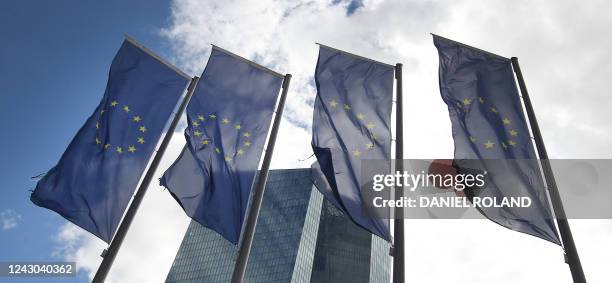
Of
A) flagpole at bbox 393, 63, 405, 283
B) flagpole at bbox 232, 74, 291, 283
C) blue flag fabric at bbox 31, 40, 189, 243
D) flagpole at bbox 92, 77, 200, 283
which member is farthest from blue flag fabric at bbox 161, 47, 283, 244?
flagpole at bbox 393, 63, 405, 283

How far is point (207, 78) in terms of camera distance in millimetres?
14328

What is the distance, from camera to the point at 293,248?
101 m

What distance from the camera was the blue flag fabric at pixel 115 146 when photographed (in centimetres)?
1219

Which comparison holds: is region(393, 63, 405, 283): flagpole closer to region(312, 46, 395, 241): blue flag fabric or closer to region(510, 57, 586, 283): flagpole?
region(312, 46, 395, 241): blue flag fabric

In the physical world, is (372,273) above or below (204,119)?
above

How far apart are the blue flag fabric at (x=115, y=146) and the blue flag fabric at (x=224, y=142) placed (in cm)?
121

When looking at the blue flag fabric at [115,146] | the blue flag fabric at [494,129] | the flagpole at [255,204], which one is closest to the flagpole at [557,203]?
the blue flag fabric at [494,129]

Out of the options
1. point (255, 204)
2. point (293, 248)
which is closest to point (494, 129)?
point (255, 204)

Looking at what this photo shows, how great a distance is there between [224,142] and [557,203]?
330 inches

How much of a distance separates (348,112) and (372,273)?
10041 cm

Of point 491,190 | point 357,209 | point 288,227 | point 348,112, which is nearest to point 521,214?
point 491,190

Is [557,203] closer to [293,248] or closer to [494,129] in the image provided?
[494,129]

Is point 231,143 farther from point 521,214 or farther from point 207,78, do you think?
point 521,214

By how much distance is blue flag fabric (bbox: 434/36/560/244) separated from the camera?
1092 cm
